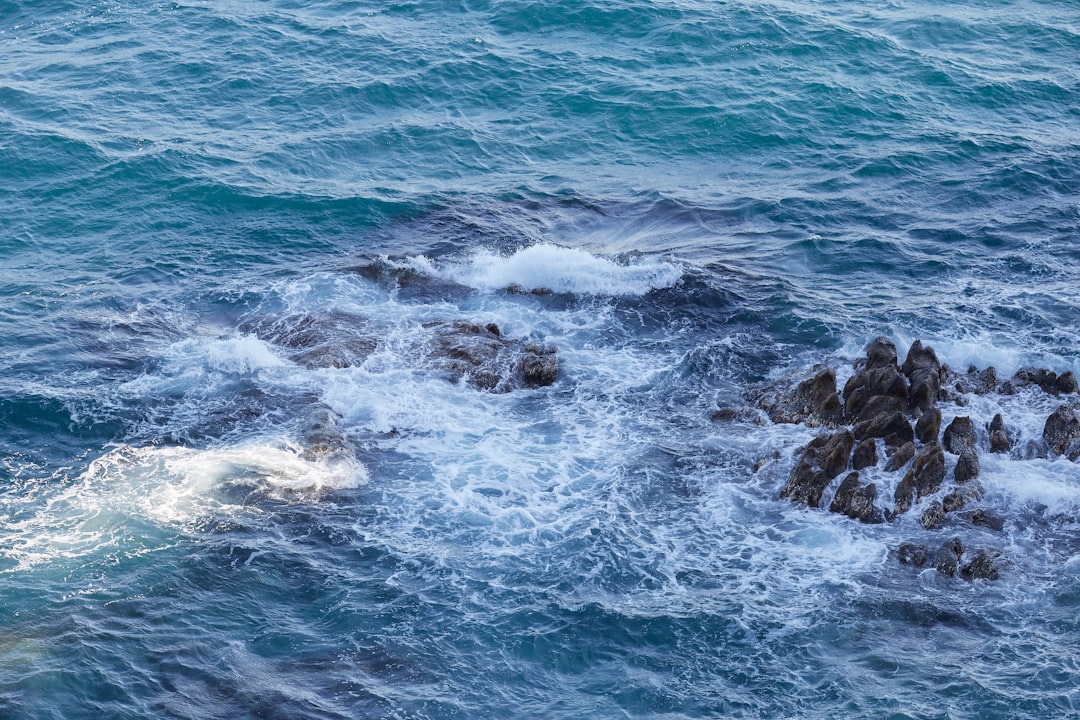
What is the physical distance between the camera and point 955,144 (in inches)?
1885

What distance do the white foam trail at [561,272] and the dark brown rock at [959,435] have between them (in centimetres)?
1158

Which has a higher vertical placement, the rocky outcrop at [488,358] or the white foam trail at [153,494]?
the rocky outcrop at [488,358]

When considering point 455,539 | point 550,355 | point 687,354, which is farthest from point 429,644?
point 687,354

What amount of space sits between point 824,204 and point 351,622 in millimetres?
27002

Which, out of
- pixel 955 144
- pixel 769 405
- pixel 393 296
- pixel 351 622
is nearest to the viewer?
pixel 351 622

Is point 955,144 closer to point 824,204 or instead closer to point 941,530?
point 824,204

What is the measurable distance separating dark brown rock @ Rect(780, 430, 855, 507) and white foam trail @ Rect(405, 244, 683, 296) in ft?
35.2

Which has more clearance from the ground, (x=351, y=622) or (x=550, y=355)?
(x=550, y=355)

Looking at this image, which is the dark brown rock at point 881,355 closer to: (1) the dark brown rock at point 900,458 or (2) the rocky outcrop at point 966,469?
(1) the dark brown rock at point 900,458

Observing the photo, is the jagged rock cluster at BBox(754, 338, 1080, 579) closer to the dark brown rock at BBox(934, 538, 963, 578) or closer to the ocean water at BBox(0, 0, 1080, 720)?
the dark brown rock at BBox(934, 538, 963, 578)

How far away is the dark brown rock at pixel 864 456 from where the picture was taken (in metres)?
29.6

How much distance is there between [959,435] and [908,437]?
1318 mm

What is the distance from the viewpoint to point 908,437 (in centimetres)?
3045

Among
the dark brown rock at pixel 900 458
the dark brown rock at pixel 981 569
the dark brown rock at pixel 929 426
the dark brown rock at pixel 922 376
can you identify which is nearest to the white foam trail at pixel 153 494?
the dark brown rock at pixel 900 458
